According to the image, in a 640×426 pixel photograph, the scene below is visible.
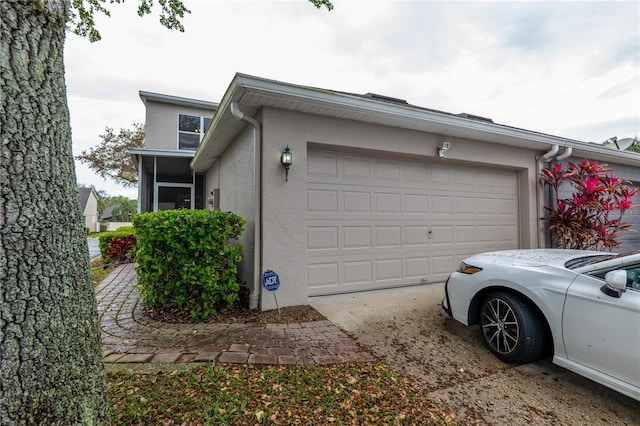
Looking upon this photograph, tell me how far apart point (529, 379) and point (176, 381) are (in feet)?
9.39

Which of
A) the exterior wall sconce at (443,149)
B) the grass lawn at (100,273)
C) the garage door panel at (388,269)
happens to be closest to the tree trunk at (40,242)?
the garage door panel at (388,269)

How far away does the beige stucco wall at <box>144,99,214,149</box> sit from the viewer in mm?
10578

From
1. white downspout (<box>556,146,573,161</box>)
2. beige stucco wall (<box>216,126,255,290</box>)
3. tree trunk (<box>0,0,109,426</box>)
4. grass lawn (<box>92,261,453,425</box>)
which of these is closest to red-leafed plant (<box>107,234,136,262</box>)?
beige stucco wall (<box>216,126,255,290</box>)

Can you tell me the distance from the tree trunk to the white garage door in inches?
120

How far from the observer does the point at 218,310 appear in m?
3.74

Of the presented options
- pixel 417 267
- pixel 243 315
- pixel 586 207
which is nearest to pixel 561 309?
pixel 417 267

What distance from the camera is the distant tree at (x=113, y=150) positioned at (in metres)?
14.8

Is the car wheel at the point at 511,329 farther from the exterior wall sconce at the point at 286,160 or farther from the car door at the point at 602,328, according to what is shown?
the exterior wall sconce at the point at 286,160

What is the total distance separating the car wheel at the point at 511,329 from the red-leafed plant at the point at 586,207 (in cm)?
404

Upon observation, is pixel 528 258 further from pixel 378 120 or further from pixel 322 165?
pixel 322 165

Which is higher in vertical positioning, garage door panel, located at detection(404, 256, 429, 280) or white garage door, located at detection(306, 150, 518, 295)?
white garage door, located at detection(306, 150, 518, 295)

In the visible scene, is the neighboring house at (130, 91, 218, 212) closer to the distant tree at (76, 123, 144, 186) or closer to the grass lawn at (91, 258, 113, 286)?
the grass lawn at (91, 258, 113, 286)

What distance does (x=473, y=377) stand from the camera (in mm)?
2305

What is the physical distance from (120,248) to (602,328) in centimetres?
943
